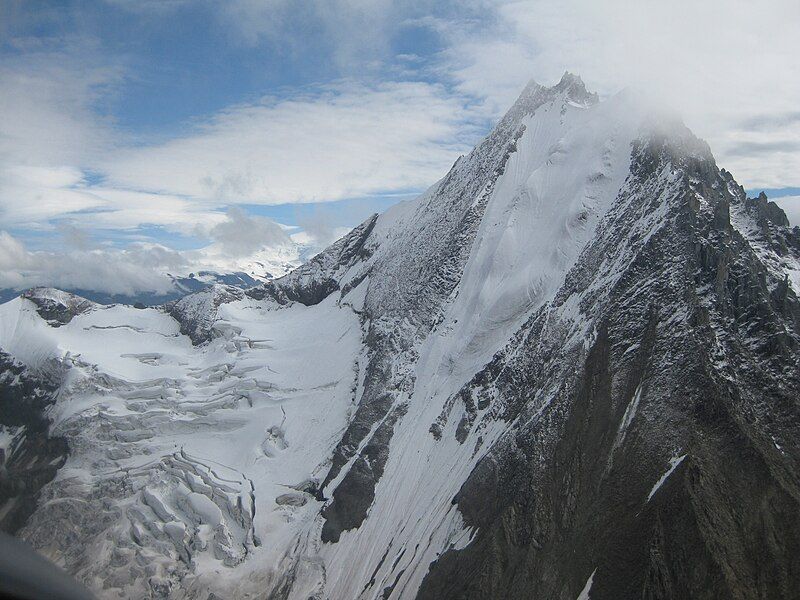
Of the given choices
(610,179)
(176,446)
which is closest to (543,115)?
(610,179)

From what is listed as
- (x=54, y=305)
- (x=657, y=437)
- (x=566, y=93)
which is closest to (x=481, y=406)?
(x=657, y=437)

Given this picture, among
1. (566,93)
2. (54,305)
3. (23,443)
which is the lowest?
(23,443)

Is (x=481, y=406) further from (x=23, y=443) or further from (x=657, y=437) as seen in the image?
(x=23, y=443)

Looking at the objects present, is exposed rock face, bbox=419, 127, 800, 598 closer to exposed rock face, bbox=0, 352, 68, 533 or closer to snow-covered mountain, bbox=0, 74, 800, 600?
snow-covered mountain, bbox=0, 74, 800, 600

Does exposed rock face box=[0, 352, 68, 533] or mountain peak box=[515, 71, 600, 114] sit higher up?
mountain peak box=[515, 71, 600, 114]

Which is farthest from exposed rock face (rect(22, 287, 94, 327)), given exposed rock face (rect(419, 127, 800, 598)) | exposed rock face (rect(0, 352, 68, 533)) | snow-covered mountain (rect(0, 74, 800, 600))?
exposed rock face (rect(419, 127, 800, 598))

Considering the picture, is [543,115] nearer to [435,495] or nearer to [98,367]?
[435,495]

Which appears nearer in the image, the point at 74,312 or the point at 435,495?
the point at 435,495

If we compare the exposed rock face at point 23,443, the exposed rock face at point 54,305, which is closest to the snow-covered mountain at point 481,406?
the exposed rock face at point 23,443

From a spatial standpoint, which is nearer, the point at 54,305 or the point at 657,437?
the point at 657,437
